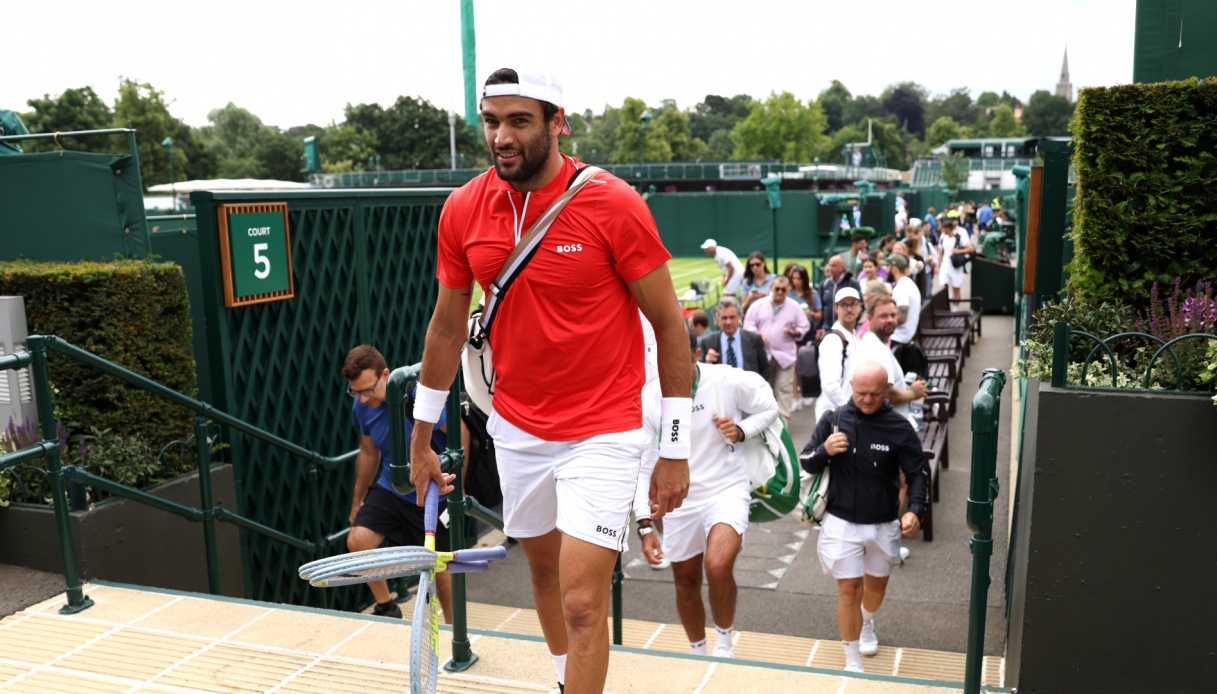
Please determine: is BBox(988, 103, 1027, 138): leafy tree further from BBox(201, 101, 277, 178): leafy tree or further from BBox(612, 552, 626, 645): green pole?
BBox(612, 552, 626, 645): green pole

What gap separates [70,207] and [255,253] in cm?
135

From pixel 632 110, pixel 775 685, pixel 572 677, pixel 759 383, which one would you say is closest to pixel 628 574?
pixel 759 383

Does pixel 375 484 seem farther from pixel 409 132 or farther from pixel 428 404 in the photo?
pixel 409 132

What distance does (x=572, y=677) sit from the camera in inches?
124

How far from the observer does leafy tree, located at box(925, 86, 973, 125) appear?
18712 centimetres

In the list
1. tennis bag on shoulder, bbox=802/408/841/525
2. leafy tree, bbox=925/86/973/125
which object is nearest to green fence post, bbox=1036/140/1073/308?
tennis bag on shoulder, bbox=802/408/841/525

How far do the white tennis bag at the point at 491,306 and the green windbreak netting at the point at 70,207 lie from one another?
15.1ft

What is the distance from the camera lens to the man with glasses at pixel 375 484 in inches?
235

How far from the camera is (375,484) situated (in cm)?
631

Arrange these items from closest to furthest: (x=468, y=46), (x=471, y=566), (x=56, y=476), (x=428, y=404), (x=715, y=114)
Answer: (x=471, y=566), (x=428, y=404), (x=56, y=476), (x=468, y=46), (x=715, y=114)

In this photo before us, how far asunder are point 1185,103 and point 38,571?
5.77 metres

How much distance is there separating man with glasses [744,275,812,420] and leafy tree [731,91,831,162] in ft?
256

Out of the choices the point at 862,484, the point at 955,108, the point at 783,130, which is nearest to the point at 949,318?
the point at 862,484

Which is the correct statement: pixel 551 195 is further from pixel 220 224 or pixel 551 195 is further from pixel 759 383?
pixel 220 224
